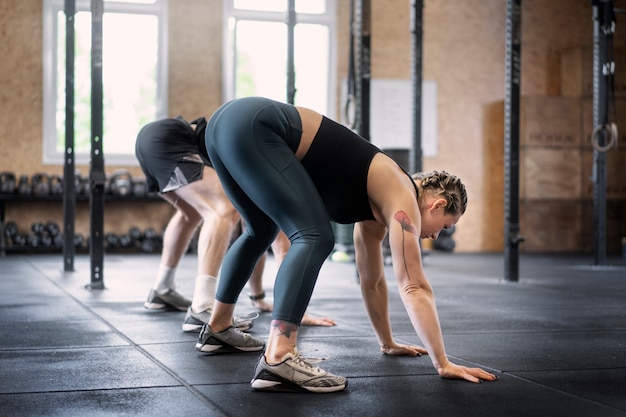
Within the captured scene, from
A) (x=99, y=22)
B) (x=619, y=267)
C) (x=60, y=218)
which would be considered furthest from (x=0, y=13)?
(x=619, y=267)

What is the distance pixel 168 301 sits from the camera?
3789mm

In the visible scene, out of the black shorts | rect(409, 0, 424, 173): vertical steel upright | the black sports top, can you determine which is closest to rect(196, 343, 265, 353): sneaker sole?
the black sports top

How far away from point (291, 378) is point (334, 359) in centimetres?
52

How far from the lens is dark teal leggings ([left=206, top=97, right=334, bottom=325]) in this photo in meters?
1.99

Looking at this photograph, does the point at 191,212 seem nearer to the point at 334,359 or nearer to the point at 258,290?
the point at 258,290

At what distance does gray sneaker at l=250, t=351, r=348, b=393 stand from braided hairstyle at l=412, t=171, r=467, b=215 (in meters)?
0.54

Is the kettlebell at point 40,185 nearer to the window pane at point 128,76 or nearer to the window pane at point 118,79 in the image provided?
the window pane at point 118,79

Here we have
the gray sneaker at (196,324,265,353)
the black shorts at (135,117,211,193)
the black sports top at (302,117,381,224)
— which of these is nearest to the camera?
the black sports top at (302,117,381,224)

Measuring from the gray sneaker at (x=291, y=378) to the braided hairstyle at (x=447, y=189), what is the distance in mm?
544

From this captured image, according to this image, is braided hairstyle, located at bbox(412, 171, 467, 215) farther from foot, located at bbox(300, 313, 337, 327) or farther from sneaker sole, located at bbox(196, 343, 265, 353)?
foot, located at bbox(300, 313, 337, 327)

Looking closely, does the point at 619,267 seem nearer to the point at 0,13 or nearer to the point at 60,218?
the point at 60,218

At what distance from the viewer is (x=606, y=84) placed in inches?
272

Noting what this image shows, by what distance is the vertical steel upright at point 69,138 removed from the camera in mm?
5268

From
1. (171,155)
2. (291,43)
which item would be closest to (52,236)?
(291,43)
